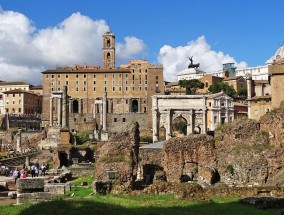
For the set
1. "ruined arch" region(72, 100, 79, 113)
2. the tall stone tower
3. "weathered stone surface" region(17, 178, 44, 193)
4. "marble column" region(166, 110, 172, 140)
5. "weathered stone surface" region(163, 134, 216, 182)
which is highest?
the tall stone tower

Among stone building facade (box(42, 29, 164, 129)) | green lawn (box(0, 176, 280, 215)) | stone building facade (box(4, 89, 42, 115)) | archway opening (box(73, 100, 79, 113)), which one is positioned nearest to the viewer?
green lawn (box(0, 176, 280, 215))

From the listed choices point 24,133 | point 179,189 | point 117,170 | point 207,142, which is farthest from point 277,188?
point 24,133

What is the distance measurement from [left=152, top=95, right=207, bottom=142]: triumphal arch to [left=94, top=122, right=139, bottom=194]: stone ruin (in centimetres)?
5226

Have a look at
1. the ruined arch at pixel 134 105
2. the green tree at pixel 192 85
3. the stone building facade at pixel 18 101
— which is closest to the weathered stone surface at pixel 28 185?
the ruined arch at pixel 134 105

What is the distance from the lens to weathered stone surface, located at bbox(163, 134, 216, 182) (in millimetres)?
28125

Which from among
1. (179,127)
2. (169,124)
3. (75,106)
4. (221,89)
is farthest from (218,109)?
(75,106)

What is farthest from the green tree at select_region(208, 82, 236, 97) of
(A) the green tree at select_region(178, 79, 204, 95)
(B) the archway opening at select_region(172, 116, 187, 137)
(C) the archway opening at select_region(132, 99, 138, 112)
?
(B) the archway opening at select_region(172, 116, 187, 137)

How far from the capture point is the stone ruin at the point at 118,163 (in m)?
20.9

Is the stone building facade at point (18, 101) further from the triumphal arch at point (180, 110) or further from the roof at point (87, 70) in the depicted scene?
the triumphal arch at point (180, 110)

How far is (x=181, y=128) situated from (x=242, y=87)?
43.2m

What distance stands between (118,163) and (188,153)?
722 centimetres

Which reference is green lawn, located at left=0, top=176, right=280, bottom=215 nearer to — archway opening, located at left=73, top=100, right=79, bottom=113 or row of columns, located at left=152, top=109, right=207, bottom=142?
row of columns, located at left=152, top=109, right=207, bottom=142

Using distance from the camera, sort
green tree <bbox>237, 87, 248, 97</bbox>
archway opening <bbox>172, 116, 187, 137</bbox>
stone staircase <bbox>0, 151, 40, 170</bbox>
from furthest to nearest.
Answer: green tree <bbox>237, 87, 248, 97</bbox> → archway opening <bbox>172, 116, 187, 137</bbox> → stone staircase <bbox>0, 151, 40, 170</bbox>

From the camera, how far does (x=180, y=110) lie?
3031 inches
